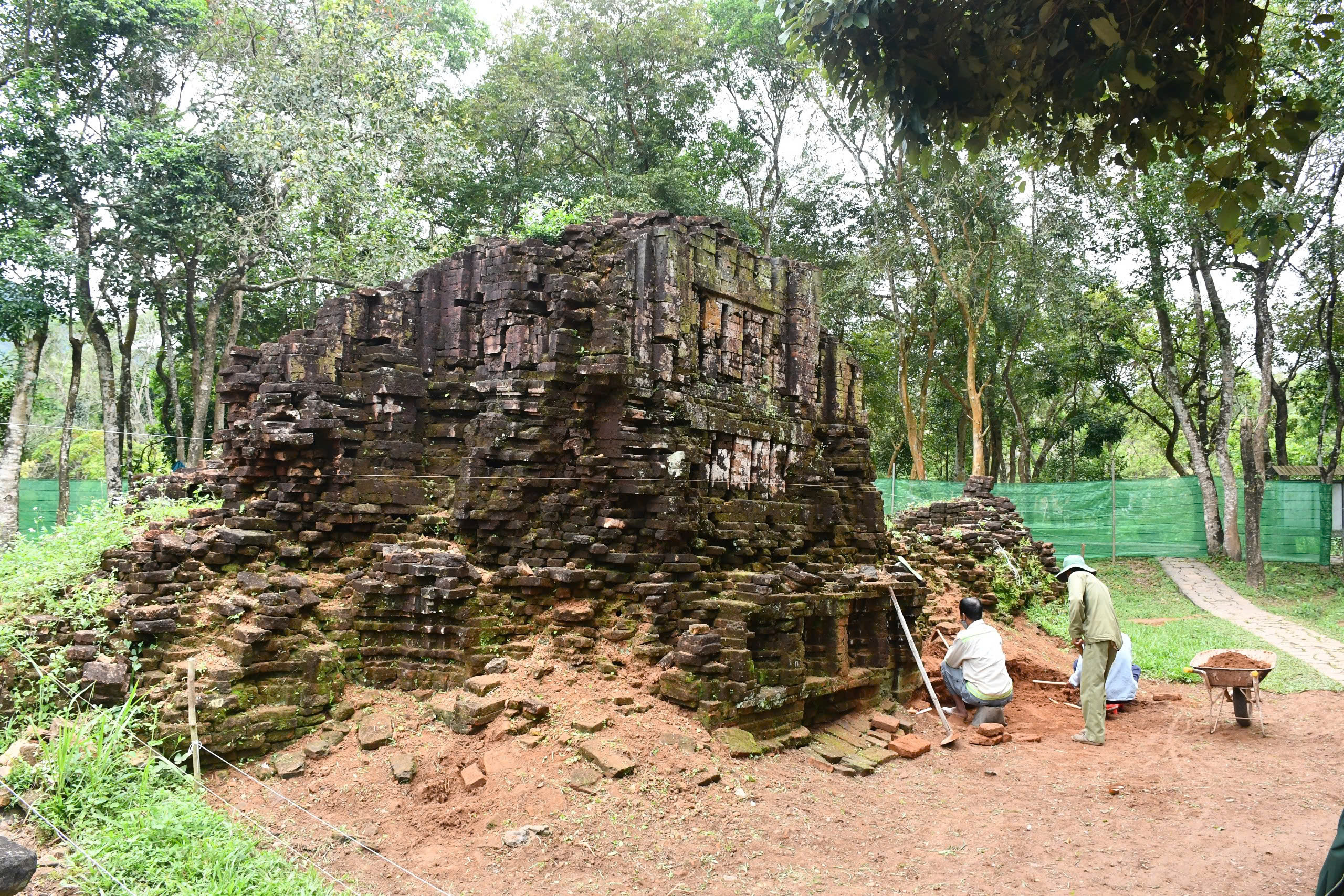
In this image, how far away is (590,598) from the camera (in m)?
8.55

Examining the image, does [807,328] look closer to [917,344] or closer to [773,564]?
[773,564]

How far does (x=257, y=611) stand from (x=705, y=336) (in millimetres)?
5397

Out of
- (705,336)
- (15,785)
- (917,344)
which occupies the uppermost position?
(917,344)

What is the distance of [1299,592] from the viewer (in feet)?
59.8

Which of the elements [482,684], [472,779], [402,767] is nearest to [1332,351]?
[482,684]

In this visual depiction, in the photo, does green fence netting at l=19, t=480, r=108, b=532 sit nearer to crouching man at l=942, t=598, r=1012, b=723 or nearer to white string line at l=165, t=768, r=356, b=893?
white string line at l=165, t=768, r=356, b=893

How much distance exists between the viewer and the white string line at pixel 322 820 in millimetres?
5262

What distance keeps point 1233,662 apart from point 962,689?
2.84m

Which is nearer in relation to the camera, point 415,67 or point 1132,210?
point 415,67

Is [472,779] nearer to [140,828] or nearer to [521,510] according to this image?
[140,828]

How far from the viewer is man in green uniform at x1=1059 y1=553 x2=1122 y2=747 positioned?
9359 millimetres

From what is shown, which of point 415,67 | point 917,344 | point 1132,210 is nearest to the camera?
point 415,67

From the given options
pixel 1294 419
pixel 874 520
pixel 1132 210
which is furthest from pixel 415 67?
pixel 1294 419

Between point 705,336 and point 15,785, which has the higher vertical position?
point 705,336
